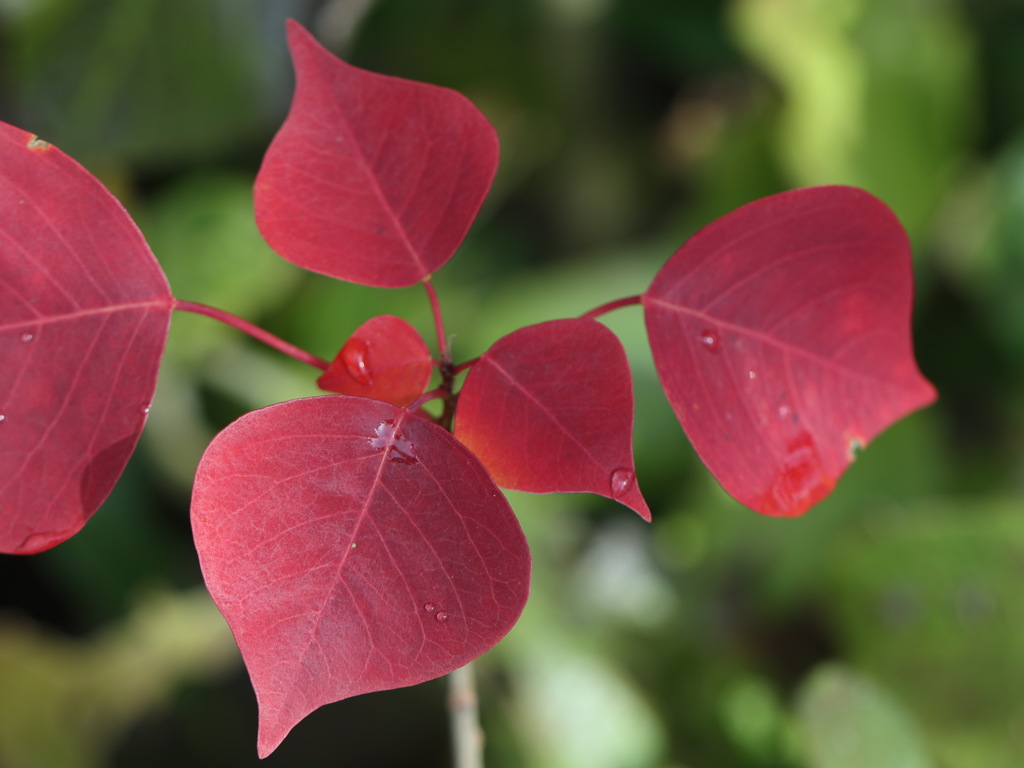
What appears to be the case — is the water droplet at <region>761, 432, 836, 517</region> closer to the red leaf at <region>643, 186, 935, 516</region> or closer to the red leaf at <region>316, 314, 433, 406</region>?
the red leaf at <region>643, 186, 935, 516</region>

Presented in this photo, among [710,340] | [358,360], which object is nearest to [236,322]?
[358,360]

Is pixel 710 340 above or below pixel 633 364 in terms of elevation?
above

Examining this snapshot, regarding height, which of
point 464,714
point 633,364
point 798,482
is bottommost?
point 633,364

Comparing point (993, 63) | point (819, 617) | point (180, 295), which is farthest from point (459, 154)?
point (993, 63)

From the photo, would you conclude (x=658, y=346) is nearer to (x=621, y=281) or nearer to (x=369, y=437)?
(x=369, y=437)

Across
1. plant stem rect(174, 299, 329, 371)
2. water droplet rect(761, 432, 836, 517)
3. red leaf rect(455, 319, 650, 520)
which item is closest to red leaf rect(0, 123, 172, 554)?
plant stem rect(174, 299, 329, 371)

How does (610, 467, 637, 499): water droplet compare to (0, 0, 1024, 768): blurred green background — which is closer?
(610, 467, 637, 499): water droplet

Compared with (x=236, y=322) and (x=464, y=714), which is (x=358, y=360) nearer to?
(x=236, y=322)
